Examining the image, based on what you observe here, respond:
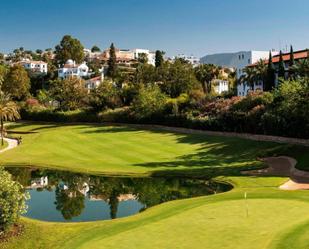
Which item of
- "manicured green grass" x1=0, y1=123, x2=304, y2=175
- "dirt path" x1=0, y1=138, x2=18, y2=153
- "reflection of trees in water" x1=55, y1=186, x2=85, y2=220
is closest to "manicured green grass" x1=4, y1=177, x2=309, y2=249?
"reflection of trees in water" x1=55, y1=186, x2=85, y2=220

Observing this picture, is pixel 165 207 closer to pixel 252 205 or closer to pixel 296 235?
pixel 252 205

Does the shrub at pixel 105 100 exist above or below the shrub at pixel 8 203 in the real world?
above

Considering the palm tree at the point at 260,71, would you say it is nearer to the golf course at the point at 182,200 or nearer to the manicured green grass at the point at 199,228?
the golf course at the point at 182,200

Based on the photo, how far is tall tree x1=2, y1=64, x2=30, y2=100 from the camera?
126 metres

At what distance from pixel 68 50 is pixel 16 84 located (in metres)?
72.8

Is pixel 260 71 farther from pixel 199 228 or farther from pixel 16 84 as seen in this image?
pixel 199 228

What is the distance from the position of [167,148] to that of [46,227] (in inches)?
1296

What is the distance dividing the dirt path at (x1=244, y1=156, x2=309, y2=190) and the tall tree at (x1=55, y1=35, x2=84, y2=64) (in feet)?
519

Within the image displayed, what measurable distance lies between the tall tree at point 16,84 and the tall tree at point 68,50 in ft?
206

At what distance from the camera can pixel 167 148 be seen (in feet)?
179

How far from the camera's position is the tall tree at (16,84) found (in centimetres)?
12650

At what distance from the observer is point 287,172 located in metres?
37.8

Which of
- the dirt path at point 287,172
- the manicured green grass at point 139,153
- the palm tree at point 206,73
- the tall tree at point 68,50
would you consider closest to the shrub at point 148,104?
the manicured green grass at point 139,153

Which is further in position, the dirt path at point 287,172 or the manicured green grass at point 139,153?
the manicured green grass at point 139,153
